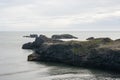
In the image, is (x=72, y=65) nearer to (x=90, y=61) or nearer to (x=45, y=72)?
(x=90, y=61)

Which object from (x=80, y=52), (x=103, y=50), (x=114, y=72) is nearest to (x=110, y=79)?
(x=114, y=72)

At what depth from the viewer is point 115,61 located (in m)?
98.2

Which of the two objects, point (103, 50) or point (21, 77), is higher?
point (103, 50)

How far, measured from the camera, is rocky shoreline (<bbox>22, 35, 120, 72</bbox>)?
100250 millimetres

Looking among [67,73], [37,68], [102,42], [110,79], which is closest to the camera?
[110,79]

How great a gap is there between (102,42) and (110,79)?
121 feet

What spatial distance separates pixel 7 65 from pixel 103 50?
3778 centimetres

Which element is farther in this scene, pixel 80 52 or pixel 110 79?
pixel 80 52

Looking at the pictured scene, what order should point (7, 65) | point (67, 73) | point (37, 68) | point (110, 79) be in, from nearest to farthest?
1. point (110, 79)
2. point (67, 73)
3. point (37, 68)
4. point (7, 65)

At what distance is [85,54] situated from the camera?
110 metres

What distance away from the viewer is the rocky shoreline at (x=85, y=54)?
100 m

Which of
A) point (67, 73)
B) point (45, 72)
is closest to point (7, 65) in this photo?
point (45, 72)

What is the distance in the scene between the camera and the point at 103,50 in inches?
4114

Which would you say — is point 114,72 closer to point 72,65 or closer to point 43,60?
point 72,65
